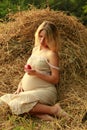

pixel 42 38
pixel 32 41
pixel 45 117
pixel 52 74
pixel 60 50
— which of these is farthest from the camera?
pixel 32 41

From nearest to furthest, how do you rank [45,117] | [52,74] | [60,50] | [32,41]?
1. [45,117]
2. [52,74]
3. [60,50]
4. [32,41]

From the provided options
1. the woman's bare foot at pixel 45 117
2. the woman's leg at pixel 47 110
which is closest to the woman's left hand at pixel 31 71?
the woman's leg at pixel 47 110

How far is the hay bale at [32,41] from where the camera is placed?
7.30m

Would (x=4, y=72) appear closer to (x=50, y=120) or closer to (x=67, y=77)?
(x=67, y=77)

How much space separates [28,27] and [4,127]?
7.25ft

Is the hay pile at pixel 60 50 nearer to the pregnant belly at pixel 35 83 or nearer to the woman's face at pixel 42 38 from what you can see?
the pregnant belly at pixel 35 83

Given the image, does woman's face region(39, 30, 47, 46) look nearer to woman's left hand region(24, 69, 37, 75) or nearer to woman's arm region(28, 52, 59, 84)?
woman's arm region(28, 52, 59, 84)

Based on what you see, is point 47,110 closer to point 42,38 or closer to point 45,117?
point 45,117

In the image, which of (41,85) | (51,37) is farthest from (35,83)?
(51,37)

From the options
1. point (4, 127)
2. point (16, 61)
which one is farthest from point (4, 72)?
point (4, 127)

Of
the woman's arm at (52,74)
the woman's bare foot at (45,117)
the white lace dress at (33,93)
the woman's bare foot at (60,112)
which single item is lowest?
the woman's bare foot at (45,117)

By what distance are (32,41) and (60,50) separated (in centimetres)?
61

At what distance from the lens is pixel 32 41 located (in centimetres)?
780

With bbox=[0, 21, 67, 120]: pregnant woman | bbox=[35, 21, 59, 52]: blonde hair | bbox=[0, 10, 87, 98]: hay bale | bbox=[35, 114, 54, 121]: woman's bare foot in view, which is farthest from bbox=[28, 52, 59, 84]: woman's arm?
bbox=[0, 10, 87, 98]: hay bale
